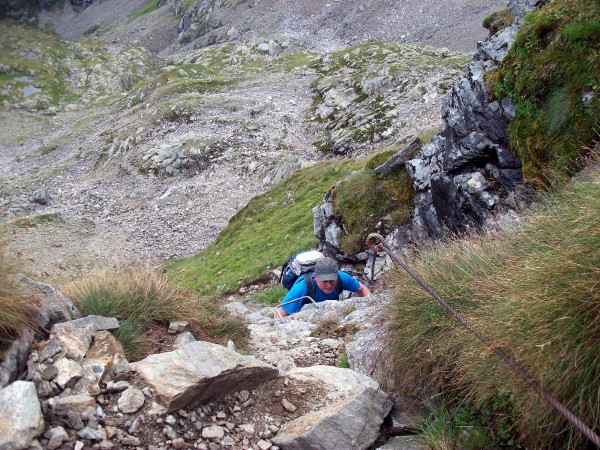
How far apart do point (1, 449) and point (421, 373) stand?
3.70m

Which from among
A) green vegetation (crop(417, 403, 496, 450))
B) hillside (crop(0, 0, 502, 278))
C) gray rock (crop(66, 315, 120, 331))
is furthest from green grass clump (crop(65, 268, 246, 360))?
hillside (crop(0, 0, 502, 278))

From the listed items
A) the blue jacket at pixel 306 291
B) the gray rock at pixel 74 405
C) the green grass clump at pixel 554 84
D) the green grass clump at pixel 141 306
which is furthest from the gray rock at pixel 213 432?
the green grass clump at pixel 554 84

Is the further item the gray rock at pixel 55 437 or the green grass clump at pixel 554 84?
the green grass clump at pixel 554 84

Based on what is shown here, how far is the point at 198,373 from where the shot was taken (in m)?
5.27

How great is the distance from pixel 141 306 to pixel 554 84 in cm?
863

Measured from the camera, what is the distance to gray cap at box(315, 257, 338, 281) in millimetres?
9805

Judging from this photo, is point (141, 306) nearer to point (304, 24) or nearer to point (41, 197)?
point (41, 197)

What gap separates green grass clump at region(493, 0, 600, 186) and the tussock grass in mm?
8357

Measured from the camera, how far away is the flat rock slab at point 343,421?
4.83 metres

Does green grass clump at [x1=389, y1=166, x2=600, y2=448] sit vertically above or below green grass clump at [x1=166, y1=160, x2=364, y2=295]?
above

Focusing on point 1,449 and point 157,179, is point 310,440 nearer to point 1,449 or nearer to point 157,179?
point 1,449

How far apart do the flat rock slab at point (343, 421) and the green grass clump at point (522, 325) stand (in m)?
0.44

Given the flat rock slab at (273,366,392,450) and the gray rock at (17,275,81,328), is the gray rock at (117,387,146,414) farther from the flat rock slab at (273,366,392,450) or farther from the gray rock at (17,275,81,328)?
the gray rock at (17,275,81,328)

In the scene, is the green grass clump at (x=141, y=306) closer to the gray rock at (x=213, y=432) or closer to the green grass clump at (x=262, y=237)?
the gray rock at (x=213, y=432)
